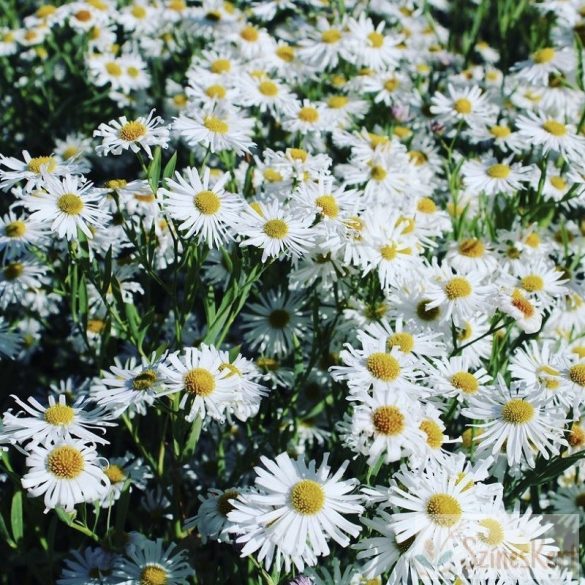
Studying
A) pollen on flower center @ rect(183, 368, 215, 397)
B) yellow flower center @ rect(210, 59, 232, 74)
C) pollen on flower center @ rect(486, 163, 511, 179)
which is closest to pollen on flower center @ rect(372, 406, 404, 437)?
pollen on flower center @ rect(183, 368, 215, 397)

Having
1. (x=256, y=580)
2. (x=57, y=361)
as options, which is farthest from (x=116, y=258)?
(x=256, y=580)

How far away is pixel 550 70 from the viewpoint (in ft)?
9.77

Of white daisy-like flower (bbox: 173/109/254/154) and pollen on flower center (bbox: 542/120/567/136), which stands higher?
pollen on flower center (bbox: 542/120/567/136)

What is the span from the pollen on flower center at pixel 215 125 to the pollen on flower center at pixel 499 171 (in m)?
0.88

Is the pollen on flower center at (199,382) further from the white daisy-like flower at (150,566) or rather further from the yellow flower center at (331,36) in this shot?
the yellow flower center at (331,36)

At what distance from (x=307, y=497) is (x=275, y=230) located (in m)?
0.65

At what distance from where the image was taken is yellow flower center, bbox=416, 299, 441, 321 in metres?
2.04

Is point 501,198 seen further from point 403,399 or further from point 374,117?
point 403,399

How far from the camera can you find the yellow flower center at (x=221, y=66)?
288cm

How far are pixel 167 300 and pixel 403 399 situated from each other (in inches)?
58.4

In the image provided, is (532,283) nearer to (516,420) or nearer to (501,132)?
(516,420)

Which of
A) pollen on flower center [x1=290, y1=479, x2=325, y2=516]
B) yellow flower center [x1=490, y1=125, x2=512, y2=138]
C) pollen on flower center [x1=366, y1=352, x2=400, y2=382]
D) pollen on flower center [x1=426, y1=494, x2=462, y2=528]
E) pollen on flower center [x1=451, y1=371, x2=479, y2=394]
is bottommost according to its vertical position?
pollen on flower center [x1=290, y1=479, x2=325, y2=516]

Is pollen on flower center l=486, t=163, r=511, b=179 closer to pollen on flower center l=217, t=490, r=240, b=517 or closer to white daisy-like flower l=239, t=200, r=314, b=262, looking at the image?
white daisy-like flower l=239, t=200, r=314, b=262

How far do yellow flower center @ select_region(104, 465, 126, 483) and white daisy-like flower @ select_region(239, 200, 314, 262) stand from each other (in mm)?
688
